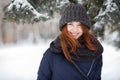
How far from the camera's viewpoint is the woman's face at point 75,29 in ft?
12.5

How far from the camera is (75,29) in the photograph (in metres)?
3.82

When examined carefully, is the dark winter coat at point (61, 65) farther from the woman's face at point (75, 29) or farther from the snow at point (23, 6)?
the snow at point (23, 6)

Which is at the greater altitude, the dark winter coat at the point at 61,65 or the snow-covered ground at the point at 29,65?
the dark winter coat at the point at 61,65

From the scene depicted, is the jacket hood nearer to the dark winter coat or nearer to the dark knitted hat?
the dark winter coat

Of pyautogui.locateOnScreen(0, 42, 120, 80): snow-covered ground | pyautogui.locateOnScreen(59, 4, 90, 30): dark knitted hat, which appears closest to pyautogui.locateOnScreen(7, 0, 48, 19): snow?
pyautogui.locateOnScreen(59, 4, 90, 30): dark knitted hat

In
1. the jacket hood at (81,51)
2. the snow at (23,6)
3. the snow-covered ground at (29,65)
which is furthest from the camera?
the snow-covered ground at (29,65)

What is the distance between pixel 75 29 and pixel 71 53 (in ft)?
0.73

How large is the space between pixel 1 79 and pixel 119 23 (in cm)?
914

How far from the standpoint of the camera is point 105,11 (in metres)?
6.59

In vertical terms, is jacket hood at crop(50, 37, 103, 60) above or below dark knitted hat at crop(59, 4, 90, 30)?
below

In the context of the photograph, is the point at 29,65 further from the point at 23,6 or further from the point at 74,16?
the point at 74,16

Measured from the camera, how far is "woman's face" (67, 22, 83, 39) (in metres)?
3.82

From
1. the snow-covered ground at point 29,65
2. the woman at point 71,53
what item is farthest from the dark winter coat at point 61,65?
the snow-covered ground at point 29,65

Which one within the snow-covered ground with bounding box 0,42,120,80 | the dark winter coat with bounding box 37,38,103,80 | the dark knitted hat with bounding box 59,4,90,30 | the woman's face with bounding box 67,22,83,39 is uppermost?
the dark knitted hat with bounding box 59,4,90,30
